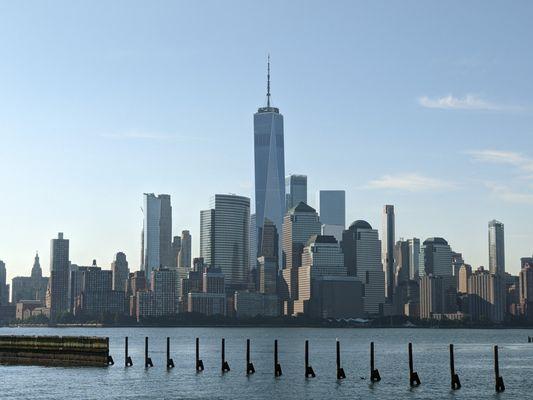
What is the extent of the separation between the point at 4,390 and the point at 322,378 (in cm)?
3658

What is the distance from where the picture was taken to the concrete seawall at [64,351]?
11181 cm

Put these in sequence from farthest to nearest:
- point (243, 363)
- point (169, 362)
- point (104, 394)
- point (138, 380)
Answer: point (243, 363) → point (169, 362) → point (138, 380) → point (104, 394)

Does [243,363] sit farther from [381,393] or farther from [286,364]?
[381,393]

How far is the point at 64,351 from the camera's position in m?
112

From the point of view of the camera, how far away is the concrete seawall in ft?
367

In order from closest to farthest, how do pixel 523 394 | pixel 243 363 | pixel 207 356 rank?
pixel 523 394 < pixel 243 363 < pixel 207 356

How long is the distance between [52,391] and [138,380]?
15152 millimetres

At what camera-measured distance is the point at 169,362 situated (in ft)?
397

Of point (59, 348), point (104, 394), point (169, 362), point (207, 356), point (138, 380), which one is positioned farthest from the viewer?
point (207, 356)

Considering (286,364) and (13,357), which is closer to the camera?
(13,357)

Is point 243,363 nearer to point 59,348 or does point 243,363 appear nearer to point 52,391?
point 59,348

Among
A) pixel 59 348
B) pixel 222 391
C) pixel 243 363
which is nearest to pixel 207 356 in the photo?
pixel 243 363

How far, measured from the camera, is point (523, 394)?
97750mm

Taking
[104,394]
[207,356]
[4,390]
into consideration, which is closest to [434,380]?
[104,394]
